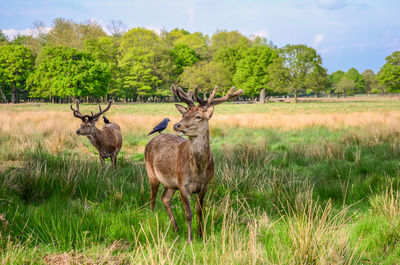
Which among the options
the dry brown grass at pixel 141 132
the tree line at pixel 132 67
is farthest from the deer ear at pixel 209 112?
the tree line at pixel 132 67

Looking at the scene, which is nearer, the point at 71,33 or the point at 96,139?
the point at 96,139

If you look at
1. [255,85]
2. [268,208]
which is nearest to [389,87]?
[255,85]

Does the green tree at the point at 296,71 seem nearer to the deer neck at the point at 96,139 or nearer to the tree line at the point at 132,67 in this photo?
the tree line at the point at 132,67

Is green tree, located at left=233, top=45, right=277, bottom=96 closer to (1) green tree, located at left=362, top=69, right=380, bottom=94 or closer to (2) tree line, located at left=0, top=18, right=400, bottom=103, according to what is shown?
(2) tree line, located at left=0, top=18, right=400, bottom=103

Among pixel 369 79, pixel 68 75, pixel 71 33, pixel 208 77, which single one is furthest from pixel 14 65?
pixel 369 79

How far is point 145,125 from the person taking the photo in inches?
541

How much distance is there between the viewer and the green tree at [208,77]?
55188 millimetres

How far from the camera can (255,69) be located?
55.2m

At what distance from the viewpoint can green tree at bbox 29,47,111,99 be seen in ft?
148

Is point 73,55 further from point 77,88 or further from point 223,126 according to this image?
point 223,126

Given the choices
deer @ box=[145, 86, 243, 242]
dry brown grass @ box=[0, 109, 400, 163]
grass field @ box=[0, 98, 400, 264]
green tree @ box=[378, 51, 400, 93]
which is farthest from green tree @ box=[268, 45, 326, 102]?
deer @ box=[145, 86, 243, 242]

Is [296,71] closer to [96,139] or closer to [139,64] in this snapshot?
[139,64]

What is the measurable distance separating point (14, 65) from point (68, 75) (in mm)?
9937

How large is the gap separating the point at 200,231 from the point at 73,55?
2014 inches
